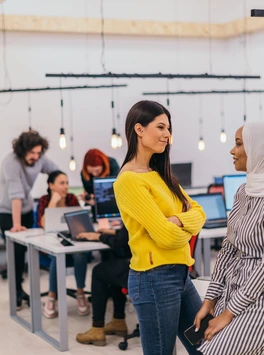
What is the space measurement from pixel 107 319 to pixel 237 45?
24.4 feet

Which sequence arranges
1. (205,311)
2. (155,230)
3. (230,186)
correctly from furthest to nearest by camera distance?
(230,186) < (155,230) < (205,311)

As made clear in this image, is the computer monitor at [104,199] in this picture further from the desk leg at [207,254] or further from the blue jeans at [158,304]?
the blue jeans at [158,304]

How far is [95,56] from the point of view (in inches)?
450

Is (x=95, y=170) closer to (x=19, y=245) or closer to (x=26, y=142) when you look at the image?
(x=26, y=142)

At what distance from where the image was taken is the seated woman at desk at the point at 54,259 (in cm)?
635

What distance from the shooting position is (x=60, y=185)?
646 cm

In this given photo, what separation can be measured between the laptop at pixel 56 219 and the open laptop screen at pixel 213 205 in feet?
3.93

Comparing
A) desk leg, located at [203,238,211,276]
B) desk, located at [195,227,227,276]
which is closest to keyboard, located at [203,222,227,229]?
desk, located at [195,227,227,276]

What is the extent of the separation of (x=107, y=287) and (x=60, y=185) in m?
1.41

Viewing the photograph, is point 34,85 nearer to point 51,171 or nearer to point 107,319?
point 51,171

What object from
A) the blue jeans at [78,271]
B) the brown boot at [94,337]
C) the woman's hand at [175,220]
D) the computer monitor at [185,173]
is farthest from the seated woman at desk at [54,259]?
the computer monitor at [185,173]

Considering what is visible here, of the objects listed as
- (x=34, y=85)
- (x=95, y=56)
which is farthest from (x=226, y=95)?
(x=34, y=85)

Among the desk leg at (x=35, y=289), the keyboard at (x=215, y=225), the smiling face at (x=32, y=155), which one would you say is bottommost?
the desk leg at (x=35, y=289)

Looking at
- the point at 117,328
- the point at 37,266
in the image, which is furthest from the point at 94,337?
the point at 37,266
